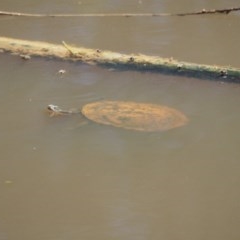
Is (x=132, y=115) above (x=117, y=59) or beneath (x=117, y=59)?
beneath

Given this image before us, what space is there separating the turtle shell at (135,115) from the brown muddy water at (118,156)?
7 cm

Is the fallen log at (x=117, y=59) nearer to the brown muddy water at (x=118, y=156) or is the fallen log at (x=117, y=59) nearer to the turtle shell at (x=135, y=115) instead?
the brown muddy water at (x=118, y=156)

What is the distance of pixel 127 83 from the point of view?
17.2ft

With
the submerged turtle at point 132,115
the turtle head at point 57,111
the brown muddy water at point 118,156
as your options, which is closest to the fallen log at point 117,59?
the brown muddy water at point 118,156

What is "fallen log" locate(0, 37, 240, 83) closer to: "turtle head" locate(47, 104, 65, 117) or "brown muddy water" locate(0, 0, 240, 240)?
"brown muddy water" locate(0, 0, 240, 240)

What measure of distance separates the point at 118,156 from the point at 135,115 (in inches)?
20.9

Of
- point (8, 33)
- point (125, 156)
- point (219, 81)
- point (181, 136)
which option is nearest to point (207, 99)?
point (219, 81)

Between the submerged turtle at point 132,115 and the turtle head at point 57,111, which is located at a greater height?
the submerged turtle at point 132,115

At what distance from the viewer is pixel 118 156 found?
4.13 meters

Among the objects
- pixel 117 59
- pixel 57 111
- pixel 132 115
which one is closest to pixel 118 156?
pixel 132 115

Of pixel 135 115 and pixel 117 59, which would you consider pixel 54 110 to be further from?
pixel 117 59

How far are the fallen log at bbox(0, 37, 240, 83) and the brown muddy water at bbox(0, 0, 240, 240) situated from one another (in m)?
0.07

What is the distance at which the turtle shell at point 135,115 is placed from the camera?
444 cm

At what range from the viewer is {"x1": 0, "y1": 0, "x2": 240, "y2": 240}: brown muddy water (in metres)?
3.54
